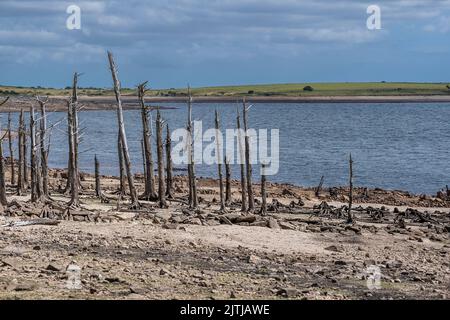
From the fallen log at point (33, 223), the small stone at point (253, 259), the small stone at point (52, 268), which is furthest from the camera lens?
Result: the fallen log at point (33, 223)

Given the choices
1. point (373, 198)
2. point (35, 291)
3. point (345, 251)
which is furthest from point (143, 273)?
point (373, 198)

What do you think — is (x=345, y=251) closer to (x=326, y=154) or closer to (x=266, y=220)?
(x=266, y=220)

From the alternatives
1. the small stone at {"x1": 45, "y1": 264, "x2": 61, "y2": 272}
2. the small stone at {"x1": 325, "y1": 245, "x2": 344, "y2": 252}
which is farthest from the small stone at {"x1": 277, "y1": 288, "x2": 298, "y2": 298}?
the small stone at {"x1": 325, "y1": 245, "x2": 344, "y2": 252}

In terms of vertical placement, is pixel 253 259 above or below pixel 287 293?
below

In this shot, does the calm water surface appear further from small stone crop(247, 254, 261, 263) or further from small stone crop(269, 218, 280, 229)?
small stone crop(247, 254, 261, 263)

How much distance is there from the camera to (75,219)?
26578 millimetres

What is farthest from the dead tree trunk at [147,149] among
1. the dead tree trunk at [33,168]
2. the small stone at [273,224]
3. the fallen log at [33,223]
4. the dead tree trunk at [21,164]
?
the fallen log at [33,223]

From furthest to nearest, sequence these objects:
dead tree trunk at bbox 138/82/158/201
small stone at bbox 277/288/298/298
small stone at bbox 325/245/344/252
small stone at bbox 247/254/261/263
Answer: dead tree trunk at bbox 138/82/158/201 < small stone at bbox 325/245/344/252 < small stone at bbox 247/254/261/263 < small stone at bbox 277/288/298/298

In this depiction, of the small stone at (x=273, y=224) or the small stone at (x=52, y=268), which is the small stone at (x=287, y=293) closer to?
the small stone at (x=52, y=268)

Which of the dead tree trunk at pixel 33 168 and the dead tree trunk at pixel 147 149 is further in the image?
the dead tree trunk at pixel 147 149

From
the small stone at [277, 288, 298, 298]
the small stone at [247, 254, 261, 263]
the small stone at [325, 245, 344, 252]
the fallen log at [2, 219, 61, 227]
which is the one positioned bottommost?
the small stone at [325, 245, 344, 252]

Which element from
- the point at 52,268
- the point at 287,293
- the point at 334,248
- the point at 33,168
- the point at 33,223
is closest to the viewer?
the point at 287,293

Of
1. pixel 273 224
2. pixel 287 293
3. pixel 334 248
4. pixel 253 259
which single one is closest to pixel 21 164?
pixel 273 224

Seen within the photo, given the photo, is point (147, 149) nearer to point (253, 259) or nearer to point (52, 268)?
point (253, 259)
